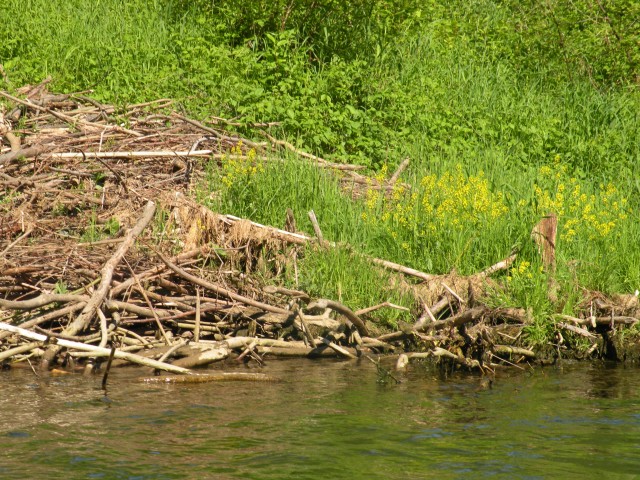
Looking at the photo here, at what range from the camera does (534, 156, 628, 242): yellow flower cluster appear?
30.3 feet

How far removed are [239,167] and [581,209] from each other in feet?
11.3

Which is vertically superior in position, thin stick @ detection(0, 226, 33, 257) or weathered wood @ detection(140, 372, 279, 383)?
thin stick @ detection(0, 226, 33, 257)

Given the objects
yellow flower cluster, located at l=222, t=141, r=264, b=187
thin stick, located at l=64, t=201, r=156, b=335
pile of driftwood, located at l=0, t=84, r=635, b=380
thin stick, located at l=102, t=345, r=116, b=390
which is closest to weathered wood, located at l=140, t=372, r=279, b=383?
pile of driftwood, located at l=0, t=84, r=635, b=380

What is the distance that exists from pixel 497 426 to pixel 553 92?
9.18 metres

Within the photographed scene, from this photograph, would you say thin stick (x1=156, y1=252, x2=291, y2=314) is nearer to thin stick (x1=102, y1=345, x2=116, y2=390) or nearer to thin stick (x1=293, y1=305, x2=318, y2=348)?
thin stick (x1=293, y1=305, x2=318, y2=348)

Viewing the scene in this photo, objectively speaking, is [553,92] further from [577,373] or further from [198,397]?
[198,397]

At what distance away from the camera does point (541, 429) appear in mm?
6191

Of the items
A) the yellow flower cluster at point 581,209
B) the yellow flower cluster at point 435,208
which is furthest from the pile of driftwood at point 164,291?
the yellow flower cluster at point 581,209

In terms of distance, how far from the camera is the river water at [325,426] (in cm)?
540

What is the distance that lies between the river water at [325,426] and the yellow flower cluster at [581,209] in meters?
1.79

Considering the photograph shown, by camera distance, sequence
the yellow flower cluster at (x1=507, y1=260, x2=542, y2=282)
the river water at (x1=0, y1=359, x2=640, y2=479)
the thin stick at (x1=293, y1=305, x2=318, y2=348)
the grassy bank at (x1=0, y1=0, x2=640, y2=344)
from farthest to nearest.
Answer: the grassy bank at (x1=0, y1=0, x2=640, y2=344) < the yellow flower cluster at (x1=507, y1=260, x2=542, y2=282) < the thin stick at (x1=293, y1=305, x2=318, y2=348) < the river water at (x1=0, y1=359, x2=640, y2=479)

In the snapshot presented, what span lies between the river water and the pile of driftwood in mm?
324

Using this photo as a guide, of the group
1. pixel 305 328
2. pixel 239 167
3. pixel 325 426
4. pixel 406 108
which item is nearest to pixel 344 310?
pixel 305 328

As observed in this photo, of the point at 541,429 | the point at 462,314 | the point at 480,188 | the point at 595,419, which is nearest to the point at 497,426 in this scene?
the point at 541,429
